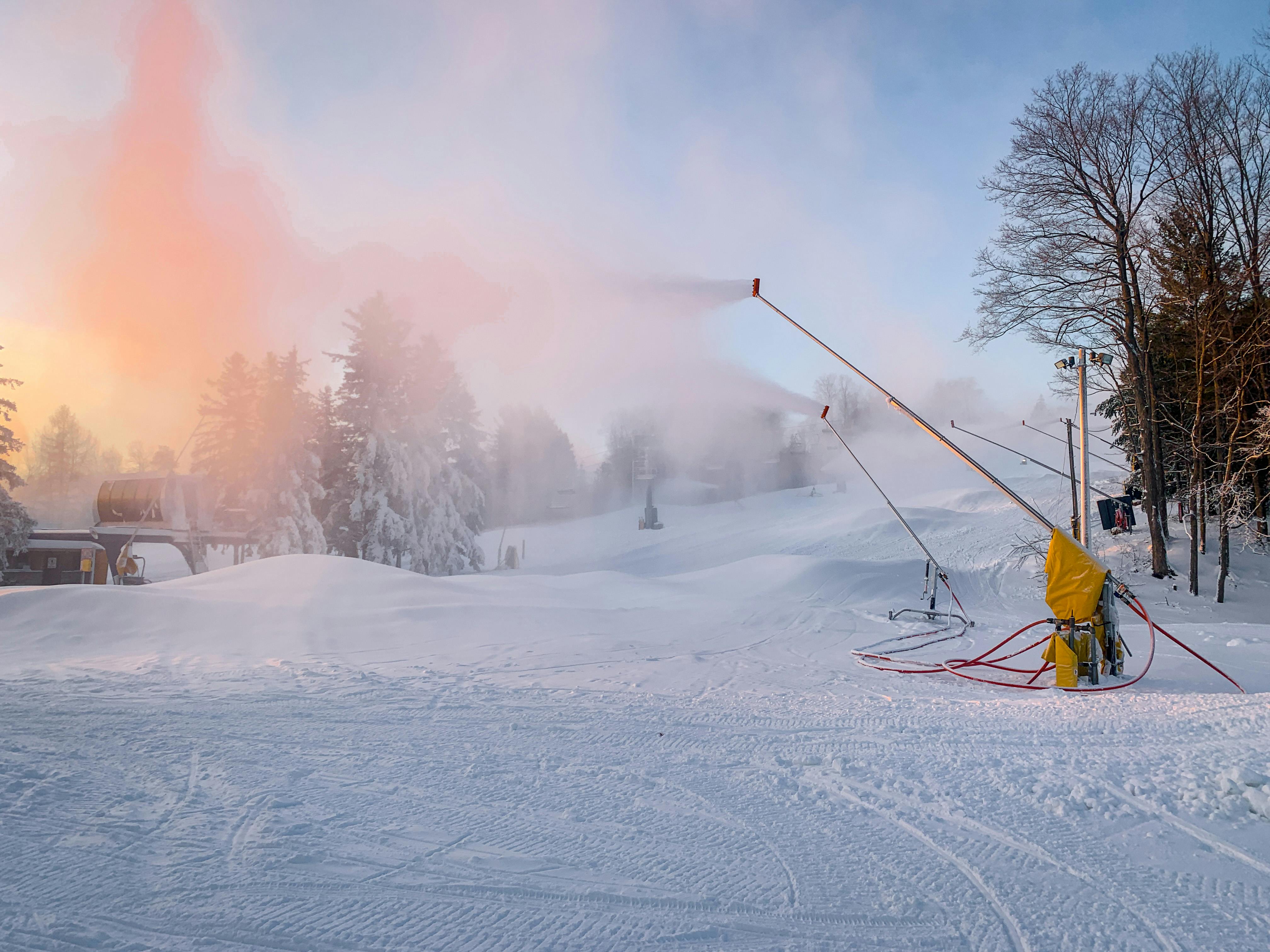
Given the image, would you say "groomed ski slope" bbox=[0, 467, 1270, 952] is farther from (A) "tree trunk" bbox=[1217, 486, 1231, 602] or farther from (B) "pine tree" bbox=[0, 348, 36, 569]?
(B) "pine tree" bbox=[0, 348, 36, 569]

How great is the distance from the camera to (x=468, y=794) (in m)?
3.77

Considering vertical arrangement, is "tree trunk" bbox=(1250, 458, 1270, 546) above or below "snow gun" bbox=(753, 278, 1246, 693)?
above

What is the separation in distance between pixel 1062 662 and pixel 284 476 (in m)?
27.8

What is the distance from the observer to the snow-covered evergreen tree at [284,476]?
26.5m

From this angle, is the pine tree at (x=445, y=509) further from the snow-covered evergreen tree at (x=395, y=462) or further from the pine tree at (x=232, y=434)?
the pine tree at (x=232, y=434)

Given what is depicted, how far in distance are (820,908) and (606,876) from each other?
2.97 feet

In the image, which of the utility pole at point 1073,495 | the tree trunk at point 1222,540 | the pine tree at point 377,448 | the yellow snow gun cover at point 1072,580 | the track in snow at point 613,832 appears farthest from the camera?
the pine tree at point 377,448

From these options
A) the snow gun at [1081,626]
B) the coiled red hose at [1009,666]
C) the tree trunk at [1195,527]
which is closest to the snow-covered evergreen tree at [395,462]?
the coiled red hose at [1009,666]

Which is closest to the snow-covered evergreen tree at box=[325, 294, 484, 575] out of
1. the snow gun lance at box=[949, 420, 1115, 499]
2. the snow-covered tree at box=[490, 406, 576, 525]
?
the snow-covered tree at box=[490, 406, 576, 525]

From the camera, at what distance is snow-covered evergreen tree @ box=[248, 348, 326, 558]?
2648cm

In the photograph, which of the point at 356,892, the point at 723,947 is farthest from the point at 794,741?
the point at 356,892

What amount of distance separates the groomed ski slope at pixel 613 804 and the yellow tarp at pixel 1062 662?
40 centimetres

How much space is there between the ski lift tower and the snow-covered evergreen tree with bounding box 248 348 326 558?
23.4 meters

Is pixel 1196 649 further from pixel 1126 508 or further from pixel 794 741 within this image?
pixel 1126 508
